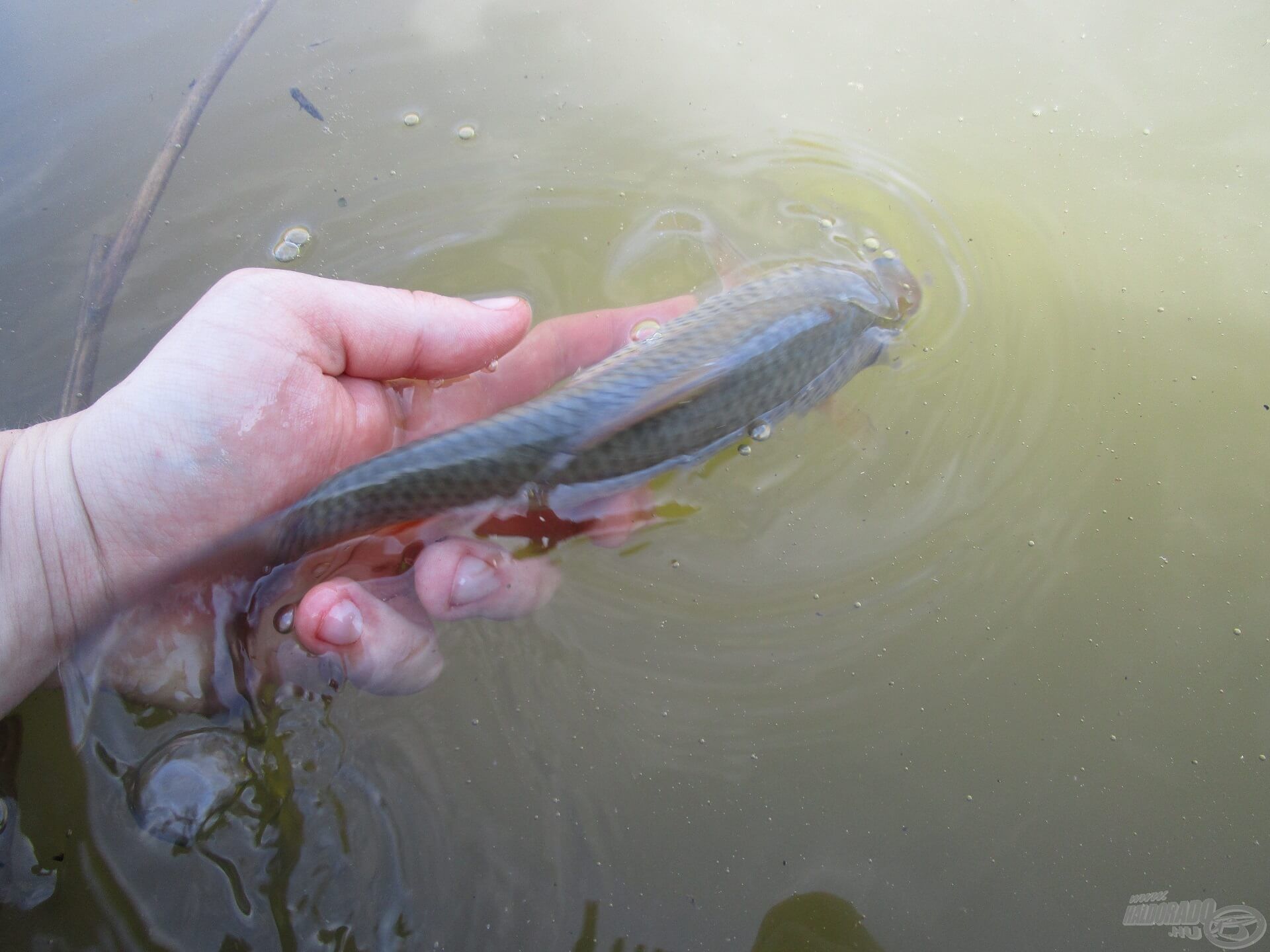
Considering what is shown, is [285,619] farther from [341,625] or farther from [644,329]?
[644,329]

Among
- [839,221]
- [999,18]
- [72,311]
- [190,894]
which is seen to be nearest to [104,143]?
[72,311]

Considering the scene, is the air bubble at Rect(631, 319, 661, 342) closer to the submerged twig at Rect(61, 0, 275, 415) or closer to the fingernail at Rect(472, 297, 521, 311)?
the fingernail at Rect(472, 297, 521, 311)

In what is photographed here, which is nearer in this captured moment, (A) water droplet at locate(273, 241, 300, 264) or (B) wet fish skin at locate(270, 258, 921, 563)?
(B) wet fish skin at locate(270, 258, 921, 563)

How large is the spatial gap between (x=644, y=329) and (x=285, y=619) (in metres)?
1.97

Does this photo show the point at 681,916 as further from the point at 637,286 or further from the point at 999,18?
the point at 999,18

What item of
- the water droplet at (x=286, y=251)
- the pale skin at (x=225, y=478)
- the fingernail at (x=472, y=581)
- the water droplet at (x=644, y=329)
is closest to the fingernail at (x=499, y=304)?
the pale skin at (x=225, y=478)

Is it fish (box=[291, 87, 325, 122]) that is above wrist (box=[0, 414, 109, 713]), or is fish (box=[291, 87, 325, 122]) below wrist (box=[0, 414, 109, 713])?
above

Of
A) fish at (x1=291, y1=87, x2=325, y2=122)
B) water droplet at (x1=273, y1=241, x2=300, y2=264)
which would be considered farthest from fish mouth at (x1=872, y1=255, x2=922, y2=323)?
fish at (x1=291, y1=87, x2=325, y2=122)

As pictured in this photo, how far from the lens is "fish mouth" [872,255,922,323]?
3.39 meters

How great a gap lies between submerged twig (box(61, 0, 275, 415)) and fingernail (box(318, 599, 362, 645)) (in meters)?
1.70

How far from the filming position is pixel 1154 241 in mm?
3611

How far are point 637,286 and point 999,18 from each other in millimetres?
3072

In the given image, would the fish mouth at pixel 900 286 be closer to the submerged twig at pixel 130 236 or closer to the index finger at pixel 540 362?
the index finger at pixel 540 362

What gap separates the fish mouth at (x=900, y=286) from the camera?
3.39 meters
